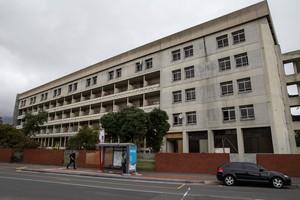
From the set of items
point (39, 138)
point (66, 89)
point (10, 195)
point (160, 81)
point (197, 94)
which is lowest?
point (10, 195)

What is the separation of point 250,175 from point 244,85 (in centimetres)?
1369

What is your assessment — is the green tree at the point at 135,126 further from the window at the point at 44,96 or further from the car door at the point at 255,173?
the window at the point at 44,96

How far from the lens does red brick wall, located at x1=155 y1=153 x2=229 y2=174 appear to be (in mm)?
19031

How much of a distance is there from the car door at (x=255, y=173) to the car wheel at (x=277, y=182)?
0.41 metres

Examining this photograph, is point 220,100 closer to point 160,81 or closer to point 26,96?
point 160,81

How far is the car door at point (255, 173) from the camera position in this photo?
13.3 meters

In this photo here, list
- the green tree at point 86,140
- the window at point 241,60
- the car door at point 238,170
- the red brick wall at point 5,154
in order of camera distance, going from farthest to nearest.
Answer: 1. the red brick wall at point 5,154
2. the green tree at point 86,140
3. the window at point 241,60
4. the car door at point 238,170

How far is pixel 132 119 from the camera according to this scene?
21906 mm

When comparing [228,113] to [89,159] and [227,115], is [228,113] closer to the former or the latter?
[227,115]

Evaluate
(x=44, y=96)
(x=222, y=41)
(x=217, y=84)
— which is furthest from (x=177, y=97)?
(x=44, y=96)

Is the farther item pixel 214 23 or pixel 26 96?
pixel 26 96

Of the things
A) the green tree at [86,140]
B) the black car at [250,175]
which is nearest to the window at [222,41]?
the black car at [250,175]

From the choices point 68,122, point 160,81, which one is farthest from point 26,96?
point 160,81

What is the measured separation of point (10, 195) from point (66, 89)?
1671 inches
